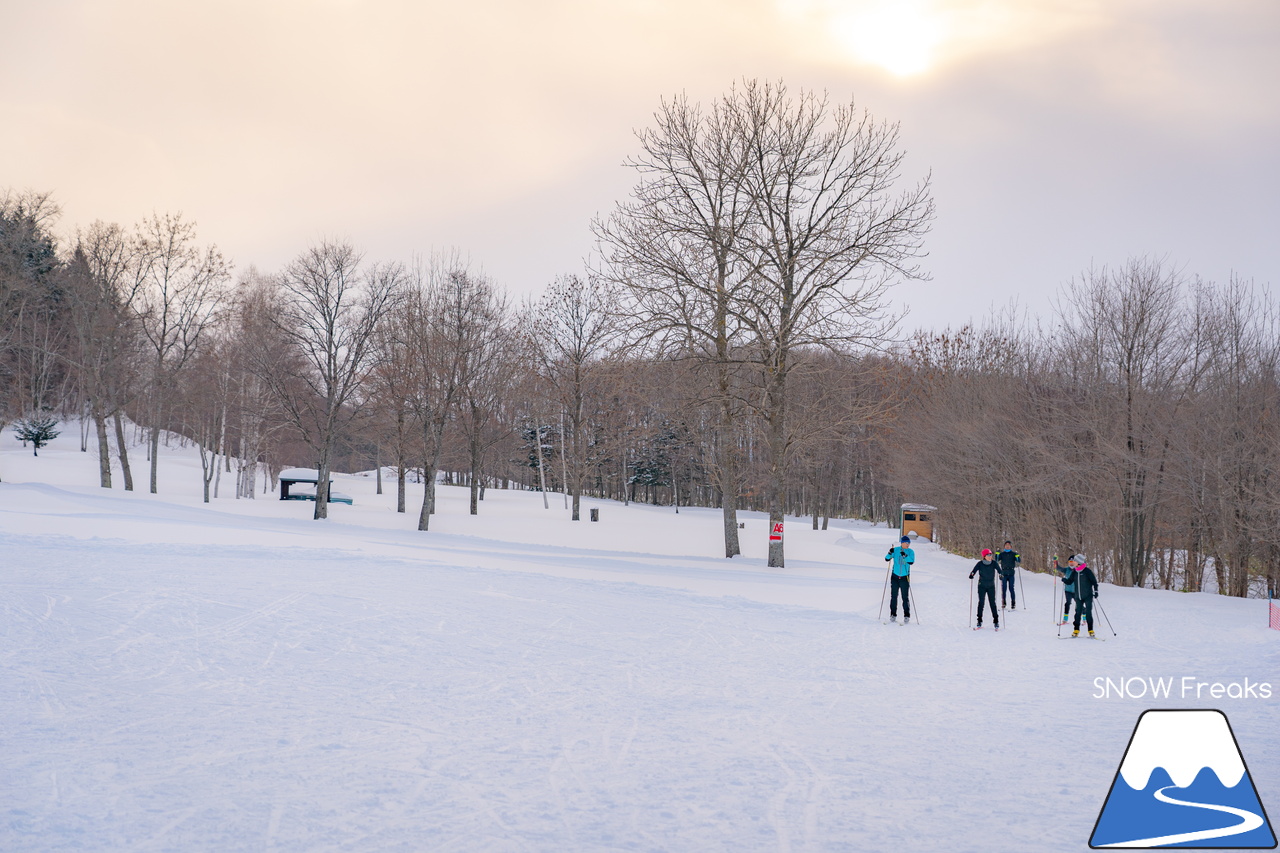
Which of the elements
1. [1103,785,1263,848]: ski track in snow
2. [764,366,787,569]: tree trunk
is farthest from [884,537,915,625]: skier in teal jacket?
[1103,785,1263,848]: ski track in snow

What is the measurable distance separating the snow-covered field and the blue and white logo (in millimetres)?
370

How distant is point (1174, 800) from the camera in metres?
5.12

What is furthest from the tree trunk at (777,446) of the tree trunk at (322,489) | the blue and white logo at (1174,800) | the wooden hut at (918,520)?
the wooden hut at (918,520)

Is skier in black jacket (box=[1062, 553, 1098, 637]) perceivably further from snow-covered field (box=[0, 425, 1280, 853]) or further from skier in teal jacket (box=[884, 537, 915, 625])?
skier in teal jacket (box=[884, 537, 915, 625])

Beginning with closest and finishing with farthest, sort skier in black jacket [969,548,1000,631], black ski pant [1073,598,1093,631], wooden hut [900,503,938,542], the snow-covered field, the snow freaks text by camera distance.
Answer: the snow-covered field < the snow freaks text < black ski pant [1073,598,1093,631] < skier in black jacket [969,548,1000,631] < wooden hut [900,503,938,542]

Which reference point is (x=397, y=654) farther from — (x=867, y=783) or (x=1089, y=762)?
(x=1089, y=762)

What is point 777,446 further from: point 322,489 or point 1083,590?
point 322,489

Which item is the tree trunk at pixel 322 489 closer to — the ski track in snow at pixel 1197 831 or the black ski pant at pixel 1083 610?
the black ski pant at pixel 1083 610

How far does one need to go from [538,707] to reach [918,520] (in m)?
39.9

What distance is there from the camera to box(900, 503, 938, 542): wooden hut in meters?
44.2

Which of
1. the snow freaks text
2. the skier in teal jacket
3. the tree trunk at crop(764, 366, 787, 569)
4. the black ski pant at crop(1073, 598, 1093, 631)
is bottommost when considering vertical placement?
the snow freaks text

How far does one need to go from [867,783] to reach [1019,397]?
2802cm

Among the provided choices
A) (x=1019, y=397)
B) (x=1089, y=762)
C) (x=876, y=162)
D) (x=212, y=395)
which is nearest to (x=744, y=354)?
(x=876, y=162)

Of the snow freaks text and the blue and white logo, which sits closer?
the blue and white logo
